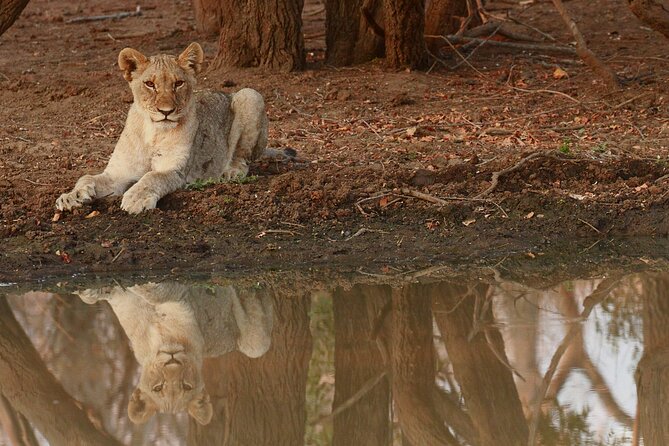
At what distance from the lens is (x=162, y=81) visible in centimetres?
852

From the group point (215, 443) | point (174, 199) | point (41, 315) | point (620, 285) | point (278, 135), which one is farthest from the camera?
point (278, 135)

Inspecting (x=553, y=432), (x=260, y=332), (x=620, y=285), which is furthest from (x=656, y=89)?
(x=553, y=432)

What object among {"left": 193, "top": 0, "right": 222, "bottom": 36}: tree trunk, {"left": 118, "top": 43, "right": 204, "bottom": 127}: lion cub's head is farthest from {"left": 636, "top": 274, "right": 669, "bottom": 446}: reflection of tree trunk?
{"left": 193, "top": 0, "right": 222, "bottom": 36}: tree trunk

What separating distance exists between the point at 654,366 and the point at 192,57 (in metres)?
4.05

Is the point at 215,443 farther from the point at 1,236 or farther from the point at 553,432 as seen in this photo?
the point at 1,236

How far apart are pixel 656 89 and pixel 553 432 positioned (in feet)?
24.1

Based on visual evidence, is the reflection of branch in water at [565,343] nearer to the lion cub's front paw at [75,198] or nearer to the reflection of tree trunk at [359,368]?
the reflection of tree trunk at [359,368]

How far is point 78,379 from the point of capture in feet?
20.5

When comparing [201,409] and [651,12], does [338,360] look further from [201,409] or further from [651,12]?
[651,12]

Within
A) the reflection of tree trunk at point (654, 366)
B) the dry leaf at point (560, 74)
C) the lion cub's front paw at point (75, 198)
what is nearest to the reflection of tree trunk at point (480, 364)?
the reflection of tree trunk at point (654, 366)

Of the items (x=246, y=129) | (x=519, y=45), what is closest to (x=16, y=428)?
(x=246, y=129)

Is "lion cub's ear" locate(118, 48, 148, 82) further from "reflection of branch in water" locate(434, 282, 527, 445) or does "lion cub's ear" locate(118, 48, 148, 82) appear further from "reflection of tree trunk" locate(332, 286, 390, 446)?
"reflection of branch in water" locate(434, 282, 527, 445)

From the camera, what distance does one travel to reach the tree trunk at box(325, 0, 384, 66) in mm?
13304

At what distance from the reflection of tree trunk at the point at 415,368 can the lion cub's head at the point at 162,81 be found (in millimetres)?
2216
